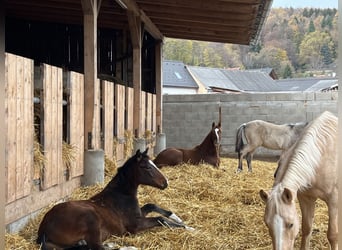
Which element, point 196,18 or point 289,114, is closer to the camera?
point 196,18

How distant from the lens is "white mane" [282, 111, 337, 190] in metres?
2.40

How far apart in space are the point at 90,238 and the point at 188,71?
28258 mm

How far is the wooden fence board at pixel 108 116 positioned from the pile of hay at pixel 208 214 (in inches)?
38.2

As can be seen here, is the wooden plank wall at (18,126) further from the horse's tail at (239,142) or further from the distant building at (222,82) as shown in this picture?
the distant building at (222,82)

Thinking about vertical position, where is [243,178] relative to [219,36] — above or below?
below

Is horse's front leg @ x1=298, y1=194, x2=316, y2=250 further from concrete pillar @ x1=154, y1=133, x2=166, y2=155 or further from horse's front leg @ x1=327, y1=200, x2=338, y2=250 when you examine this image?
concrete pillar @ x1=154, y1=133, x2=166, y2=155

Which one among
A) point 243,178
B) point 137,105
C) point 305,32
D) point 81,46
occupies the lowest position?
point 243,178

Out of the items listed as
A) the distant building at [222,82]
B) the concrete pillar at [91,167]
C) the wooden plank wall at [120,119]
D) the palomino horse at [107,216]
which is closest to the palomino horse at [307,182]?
the palomino horse at [107,216]

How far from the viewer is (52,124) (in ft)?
12.5

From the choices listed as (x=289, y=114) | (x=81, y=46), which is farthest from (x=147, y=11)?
(x=289, y=114)

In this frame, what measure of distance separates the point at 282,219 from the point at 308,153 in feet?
2.17

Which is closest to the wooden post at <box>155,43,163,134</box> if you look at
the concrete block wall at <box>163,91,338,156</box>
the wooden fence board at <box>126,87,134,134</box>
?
the concrete block wall at <box>163,91,338,156</box>

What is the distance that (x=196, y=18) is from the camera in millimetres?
7566

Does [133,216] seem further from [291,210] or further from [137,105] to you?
[137,105]
